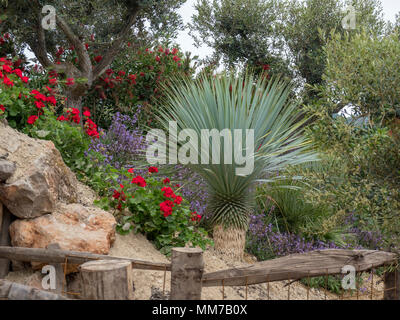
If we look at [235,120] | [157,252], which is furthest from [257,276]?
[235,120]

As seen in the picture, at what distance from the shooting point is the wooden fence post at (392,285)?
3.40m

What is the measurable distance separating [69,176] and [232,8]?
28.6 feet

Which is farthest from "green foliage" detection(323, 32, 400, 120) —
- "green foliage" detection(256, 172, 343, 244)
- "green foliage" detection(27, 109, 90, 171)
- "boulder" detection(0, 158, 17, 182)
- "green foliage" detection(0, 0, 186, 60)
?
"green foliage" detection(0, 0, 186, 60)

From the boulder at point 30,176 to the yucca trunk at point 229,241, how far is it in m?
1.82

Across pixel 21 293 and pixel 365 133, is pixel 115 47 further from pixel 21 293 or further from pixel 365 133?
pixel 21 293

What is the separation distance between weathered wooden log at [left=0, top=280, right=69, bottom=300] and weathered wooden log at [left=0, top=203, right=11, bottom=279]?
1.15 m

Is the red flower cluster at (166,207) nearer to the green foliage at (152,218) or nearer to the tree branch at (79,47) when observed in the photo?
the green foliage at (152,218)

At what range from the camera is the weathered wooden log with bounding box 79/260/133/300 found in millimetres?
2180

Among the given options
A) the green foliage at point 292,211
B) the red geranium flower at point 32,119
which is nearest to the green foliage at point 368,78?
the green foliage at point 292,211

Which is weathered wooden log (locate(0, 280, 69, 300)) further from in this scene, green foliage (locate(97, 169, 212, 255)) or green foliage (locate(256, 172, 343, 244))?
green foliage (locate(256, 172, 343, 244))

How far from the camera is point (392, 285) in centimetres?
343

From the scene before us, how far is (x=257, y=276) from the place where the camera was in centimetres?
275

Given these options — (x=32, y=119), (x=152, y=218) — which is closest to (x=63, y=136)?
(x=32, y=119)

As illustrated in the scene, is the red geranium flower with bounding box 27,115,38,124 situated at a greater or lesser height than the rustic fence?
greater
